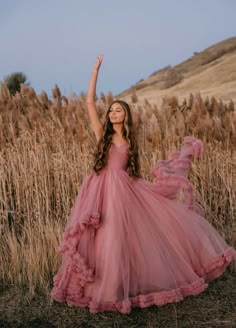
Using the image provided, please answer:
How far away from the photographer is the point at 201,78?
29.8 meters

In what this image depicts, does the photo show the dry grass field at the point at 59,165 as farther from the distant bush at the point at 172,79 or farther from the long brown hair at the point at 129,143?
the distant bush at the point at 172,79

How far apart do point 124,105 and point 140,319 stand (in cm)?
153

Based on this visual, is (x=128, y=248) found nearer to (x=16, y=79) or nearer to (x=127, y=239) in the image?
(x=127, y=239)

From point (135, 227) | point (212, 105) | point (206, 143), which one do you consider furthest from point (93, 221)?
point (212, 105)

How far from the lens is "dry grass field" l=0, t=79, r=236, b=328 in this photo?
5129 millimetres

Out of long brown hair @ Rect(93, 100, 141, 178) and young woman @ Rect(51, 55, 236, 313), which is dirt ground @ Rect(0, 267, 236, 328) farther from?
long brown hair @ Rect(93, 100, 141, 178)

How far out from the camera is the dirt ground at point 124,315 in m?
3.97

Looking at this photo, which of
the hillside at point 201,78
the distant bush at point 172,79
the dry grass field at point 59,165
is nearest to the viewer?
the dry grass field at point 59,165

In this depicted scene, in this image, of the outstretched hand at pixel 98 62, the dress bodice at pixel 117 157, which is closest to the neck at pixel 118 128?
the dress bodice at pixel 117 157

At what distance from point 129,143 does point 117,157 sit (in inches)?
5.7

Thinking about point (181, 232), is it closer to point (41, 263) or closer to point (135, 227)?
point (135, 227)

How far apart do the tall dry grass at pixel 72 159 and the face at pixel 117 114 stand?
1.77 m

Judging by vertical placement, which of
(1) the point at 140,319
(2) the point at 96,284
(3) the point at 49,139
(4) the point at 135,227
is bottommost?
(1) the point at 140,319

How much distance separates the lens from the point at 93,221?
3.90 m
